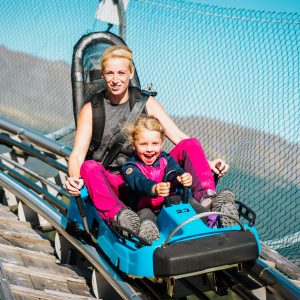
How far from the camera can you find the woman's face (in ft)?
11.6

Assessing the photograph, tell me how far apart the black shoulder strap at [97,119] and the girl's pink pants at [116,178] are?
0.75ft

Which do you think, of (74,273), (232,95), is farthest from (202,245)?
(232,95)

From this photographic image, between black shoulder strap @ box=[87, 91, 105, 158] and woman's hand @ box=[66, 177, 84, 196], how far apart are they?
1.16 feet

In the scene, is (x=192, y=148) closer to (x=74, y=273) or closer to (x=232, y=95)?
(x=74, y=273)

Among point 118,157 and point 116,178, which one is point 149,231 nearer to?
point 116,178

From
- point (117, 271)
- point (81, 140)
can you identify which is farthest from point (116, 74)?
point (117, 271)

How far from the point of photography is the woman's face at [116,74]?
3527mm

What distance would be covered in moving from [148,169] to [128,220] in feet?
1.23

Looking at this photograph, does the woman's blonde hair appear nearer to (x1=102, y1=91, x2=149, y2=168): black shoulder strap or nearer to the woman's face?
the woman's face

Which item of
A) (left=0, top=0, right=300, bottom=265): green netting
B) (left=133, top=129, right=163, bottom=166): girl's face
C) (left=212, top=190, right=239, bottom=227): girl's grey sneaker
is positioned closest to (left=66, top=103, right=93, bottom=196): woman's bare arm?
(left=133, top=129, right=163, bottom=166): girl's face

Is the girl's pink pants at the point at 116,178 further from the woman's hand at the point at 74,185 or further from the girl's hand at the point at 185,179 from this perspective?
the girl's hand at the point at 185,179

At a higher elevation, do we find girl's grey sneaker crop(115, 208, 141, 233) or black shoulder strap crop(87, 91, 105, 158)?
black shoulder strap crop(87, 91, 105, 158)

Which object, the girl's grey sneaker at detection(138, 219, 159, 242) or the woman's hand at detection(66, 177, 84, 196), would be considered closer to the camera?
the girl's grey sneaker at detection(138, 219, 159, 242)

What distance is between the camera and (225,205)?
306cm
